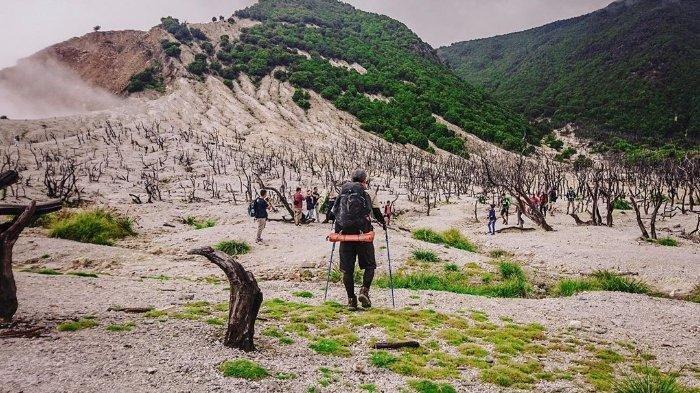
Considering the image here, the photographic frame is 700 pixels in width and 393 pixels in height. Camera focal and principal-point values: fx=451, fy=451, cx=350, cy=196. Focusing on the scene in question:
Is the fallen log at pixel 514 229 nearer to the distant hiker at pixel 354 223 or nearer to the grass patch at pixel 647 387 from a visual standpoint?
the distant hiker at pixel 354 223

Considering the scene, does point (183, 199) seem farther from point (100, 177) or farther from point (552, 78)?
point (552, 78)

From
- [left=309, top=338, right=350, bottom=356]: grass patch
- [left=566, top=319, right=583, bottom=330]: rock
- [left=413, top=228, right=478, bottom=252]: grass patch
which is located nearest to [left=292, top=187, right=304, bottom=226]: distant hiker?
[left=413, top=228, right=478, bottom=252]: grass patch

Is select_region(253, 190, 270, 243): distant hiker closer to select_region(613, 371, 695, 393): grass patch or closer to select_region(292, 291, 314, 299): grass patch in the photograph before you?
select_region(292, 291, 314, 299): grass patch

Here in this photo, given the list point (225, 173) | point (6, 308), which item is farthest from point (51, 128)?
point (6, 308)

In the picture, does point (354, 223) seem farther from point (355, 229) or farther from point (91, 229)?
point (91, 229)

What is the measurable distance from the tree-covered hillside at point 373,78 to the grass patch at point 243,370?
5056 cm

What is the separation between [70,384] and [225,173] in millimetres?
31983

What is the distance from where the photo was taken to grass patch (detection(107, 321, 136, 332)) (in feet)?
19.3

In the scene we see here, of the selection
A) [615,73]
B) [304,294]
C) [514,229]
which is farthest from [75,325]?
[615,73]

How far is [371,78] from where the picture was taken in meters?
69.0

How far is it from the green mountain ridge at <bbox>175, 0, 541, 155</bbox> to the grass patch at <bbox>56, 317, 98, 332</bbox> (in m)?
50.1

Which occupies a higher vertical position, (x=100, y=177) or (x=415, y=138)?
(x=415, y=138)

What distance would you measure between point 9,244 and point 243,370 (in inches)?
158

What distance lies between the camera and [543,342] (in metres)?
6.77
